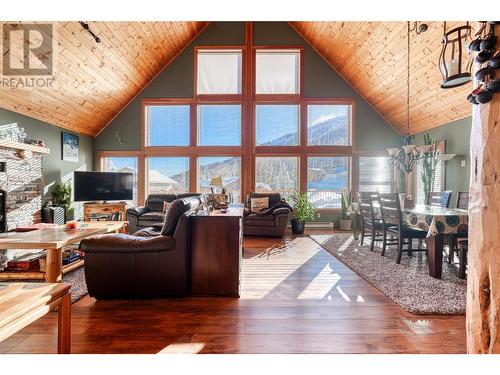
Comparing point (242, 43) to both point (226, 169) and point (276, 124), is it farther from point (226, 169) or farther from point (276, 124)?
point (226, 169)

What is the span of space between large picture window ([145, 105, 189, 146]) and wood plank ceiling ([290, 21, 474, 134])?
12.0ft

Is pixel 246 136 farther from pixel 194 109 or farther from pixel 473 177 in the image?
pixel 473 177

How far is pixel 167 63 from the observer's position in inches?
279

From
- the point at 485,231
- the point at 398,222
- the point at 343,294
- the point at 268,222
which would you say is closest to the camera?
the point at 485,231

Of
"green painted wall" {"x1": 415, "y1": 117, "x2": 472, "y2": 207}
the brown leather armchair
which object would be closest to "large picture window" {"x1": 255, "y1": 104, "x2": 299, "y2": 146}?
the brown leather armchair

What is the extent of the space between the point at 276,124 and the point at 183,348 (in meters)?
6.18

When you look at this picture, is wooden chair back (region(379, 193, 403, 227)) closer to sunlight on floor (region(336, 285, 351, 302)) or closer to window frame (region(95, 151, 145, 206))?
sunlight on floor (region(336, 285, 351, 302))

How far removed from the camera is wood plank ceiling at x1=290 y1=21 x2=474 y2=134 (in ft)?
15.6

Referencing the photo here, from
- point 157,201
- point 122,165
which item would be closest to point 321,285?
point 157,201

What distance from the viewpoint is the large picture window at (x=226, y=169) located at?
7.28 m

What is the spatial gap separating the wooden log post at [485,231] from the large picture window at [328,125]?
5944 millimetres
